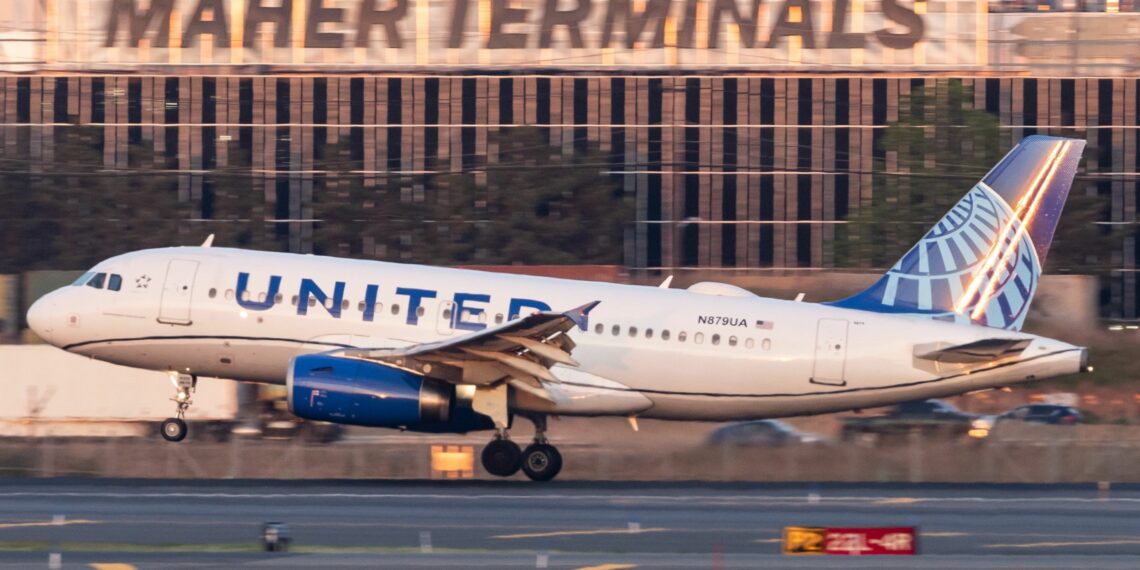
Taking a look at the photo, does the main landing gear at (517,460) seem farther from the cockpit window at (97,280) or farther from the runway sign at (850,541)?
the runway sign at (850,541)

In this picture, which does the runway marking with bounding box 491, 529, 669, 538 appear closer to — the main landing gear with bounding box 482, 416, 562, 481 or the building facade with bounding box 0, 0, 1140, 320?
the main landing gear with bounding box 482, 416, 562, 481

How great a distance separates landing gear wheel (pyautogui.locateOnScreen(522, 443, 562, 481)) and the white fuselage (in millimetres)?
723

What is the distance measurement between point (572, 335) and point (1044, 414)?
30.3 feet

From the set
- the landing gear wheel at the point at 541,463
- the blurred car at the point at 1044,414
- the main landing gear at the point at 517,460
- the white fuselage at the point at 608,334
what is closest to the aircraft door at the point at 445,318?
the white fuselage at the point at 608,334

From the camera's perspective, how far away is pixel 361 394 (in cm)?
2683

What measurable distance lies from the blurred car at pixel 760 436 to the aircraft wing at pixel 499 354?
382 cm

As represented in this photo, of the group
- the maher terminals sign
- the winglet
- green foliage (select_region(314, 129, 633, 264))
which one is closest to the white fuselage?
the winglet

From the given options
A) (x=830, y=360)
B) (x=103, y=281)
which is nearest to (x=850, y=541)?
(x=830, y=360)

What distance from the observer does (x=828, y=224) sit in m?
65.4

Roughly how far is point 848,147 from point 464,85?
14.8 meters

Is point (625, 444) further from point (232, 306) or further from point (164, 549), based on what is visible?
point (164, 549)

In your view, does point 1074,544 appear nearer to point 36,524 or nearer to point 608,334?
point 608,334

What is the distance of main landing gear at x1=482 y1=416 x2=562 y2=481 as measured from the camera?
27859mm

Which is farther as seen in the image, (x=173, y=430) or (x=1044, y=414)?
(x=1044, y=414)
